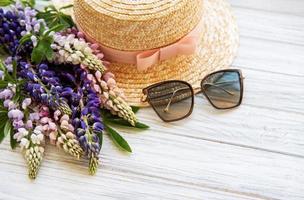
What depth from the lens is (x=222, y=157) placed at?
3.10ft

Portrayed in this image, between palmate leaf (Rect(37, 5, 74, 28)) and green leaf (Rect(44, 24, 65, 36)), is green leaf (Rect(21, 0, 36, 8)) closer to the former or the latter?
palmate leaf (Rect(37, 5, 74, 28))

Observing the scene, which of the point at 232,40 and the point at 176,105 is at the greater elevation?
the point at 232,40

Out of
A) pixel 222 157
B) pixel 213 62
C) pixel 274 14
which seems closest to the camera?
pixel 222 157

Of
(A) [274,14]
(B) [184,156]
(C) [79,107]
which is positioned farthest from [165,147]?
(A) [274,14]

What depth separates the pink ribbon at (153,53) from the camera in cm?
102

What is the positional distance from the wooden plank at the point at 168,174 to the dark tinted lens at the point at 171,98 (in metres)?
0.06

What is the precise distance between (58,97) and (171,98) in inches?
8.6

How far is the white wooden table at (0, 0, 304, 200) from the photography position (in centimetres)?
90

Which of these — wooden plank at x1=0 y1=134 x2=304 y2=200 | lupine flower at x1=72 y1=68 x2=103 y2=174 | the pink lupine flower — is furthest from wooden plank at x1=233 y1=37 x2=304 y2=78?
the pink lupine flower

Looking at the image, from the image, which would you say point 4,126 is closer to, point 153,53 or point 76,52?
point 76,52

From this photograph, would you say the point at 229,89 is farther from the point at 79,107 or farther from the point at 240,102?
the point at 79,107

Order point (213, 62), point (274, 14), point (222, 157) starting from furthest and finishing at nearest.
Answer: point (274, 14) < point (213, 62) < point (222, 157)

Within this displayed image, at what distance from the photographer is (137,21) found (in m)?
0.97

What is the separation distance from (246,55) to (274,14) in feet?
0.51
